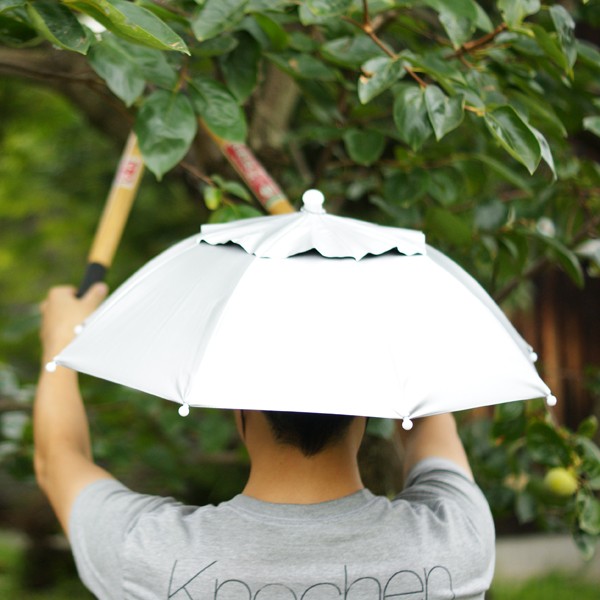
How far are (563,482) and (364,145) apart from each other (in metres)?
0.79

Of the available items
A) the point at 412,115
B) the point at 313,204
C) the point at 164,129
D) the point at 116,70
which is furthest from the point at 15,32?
the point at 412,115

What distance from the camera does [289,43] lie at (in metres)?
1.74

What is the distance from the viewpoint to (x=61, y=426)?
1.48 metres

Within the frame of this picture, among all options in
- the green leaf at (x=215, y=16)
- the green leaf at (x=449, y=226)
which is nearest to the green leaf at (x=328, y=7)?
the green leaf at (x=215, y=16)

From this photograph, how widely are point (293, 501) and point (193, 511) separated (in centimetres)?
15

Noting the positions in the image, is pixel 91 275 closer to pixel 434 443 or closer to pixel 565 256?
pixel 434 443

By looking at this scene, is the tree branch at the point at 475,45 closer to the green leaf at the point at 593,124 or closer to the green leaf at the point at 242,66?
the green leaf at the point at 593,124

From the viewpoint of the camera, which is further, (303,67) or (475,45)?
(303,67)

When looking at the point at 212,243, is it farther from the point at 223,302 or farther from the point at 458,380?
the point at 458,380

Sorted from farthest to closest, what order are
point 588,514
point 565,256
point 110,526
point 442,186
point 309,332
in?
point 442,186, point 565,256, point 588,514, point 110,526, point 309,332

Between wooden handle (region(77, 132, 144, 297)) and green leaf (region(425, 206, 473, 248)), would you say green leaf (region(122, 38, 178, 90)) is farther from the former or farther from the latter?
green leaf (region(425, 206, 473, 248))

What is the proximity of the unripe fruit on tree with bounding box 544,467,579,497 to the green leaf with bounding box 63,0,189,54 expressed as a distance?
1116mm

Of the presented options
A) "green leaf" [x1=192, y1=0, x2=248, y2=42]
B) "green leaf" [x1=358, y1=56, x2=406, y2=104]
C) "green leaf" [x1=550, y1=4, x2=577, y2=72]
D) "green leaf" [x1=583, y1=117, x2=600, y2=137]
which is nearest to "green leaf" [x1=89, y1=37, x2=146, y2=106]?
"green leaf" [x1=192, y1=0, x2=248, y2=42]

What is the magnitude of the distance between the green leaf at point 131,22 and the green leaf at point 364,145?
66cm
